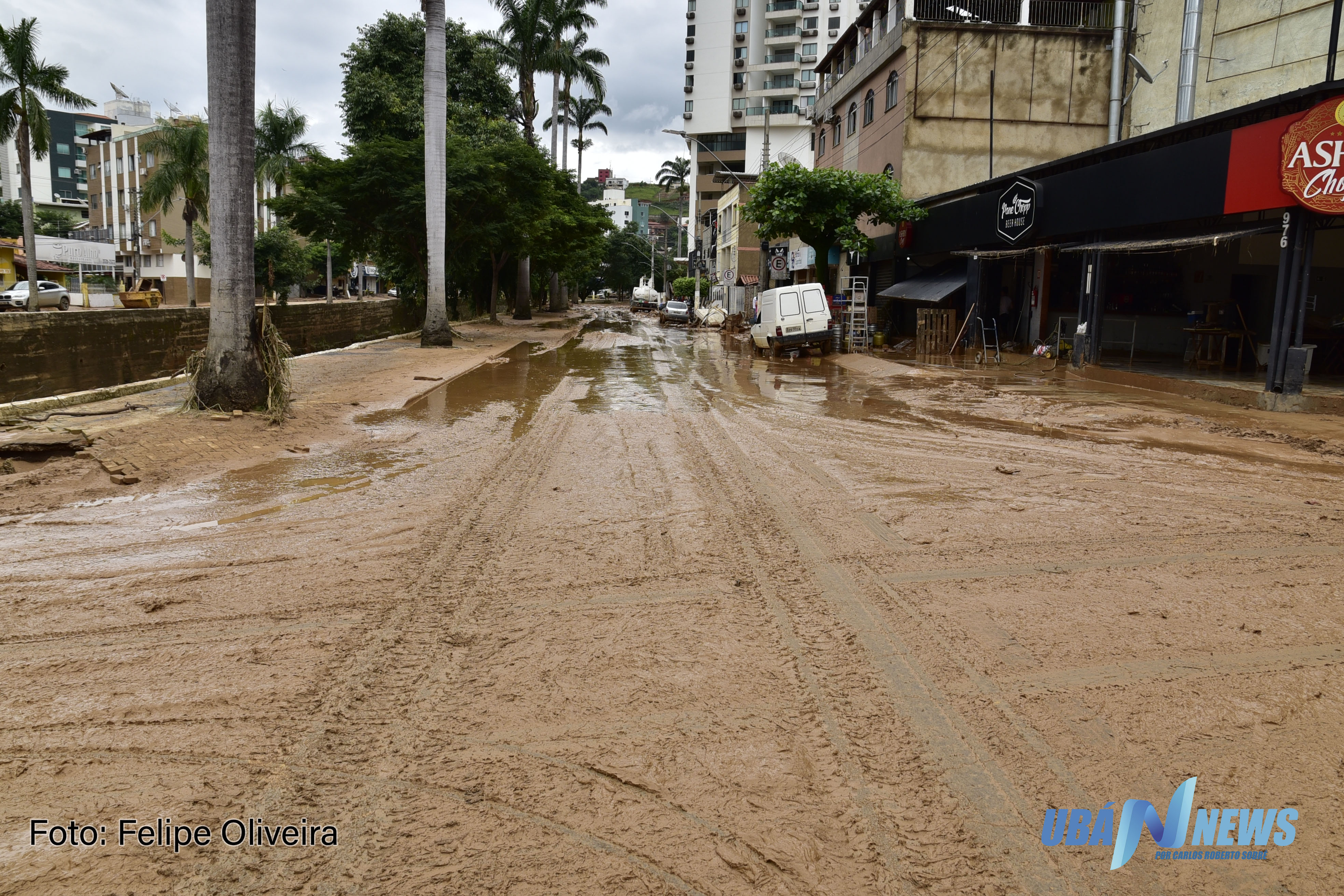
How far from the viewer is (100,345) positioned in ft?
76.0

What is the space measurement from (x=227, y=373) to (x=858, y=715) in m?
10.5

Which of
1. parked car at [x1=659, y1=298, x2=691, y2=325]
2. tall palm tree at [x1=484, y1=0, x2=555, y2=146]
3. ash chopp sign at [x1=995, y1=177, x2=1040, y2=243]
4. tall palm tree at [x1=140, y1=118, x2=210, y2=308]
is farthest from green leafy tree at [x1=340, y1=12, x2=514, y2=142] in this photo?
ash chopp sign at [x1=995, y1=177, x2=1040, y2=243]

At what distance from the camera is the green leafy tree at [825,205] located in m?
29.1

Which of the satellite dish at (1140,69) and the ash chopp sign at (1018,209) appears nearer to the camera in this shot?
the ash chopp sign at (1018,209)

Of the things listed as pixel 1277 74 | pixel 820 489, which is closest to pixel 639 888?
pixel 820 489

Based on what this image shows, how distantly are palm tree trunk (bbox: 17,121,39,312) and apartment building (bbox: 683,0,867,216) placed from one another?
2106 inches

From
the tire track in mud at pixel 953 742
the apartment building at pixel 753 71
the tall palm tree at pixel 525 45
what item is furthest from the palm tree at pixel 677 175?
the tire track in mud at pixel 953 742

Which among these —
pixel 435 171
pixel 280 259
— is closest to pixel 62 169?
pixel 280 259

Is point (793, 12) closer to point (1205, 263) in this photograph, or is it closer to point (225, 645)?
point (1205, 263)

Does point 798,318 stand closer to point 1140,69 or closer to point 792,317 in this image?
point 792,317

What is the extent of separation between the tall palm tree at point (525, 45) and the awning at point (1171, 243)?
3094cm

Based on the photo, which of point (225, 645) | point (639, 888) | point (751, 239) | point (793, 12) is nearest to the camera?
point (639, 888)

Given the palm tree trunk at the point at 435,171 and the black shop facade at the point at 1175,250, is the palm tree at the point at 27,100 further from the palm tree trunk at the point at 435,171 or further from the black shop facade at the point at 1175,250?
the black shop facade at the point at 1175,250

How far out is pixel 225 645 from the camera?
177 inches
